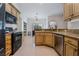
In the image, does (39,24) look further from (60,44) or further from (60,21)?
(60,44)

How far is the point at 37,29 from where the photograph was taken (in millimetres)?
5656

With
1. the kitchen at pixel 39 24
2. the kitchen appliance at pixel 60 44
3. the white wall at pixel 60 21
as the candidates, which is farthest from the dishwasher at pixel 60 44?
the white wall at pixel 60 21

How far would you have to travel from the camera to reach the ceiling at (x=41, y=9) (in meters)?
4.21

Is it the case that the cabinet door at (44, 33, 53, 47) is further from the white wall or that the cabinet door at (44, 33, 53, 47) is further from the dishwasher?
the dishwasher

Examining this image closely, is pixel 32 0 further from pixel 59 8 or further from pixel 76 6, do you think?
pixel 59 8

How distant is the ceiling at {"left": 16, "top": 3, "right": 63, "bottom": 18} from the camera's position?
166 inches

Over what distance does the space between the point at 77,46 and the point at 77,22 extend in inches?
58.7

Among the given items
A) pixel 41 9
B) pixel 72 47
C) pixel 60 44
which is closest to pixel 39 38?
pixel 41 9

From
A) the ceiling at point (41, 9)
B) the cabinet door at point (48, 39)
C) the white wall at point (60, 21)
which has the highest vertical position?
the ceiling at point (41, 9)

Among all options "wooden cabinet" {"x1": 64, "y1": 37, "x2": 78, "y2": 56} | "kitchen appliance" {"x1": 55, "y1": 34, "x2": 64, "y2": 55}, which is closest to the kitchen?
"kitchen appliance" {"x1": 55, "y1": 34, "x2": 64, "y2": 55}

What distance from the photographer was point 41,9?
4.70 metres

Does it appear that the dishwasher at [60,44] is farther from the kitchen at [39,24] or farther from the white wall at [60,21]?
the white wall at [60,21]

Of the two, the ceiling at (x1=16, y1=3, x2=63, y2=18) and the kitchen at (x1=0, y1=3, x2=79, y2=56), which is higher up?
the ceiling at (x1=16, y1=3, x2=63, y2=18)

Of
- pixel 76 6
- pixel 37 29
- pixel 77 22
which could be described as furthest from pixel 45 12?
pixel 76 6
